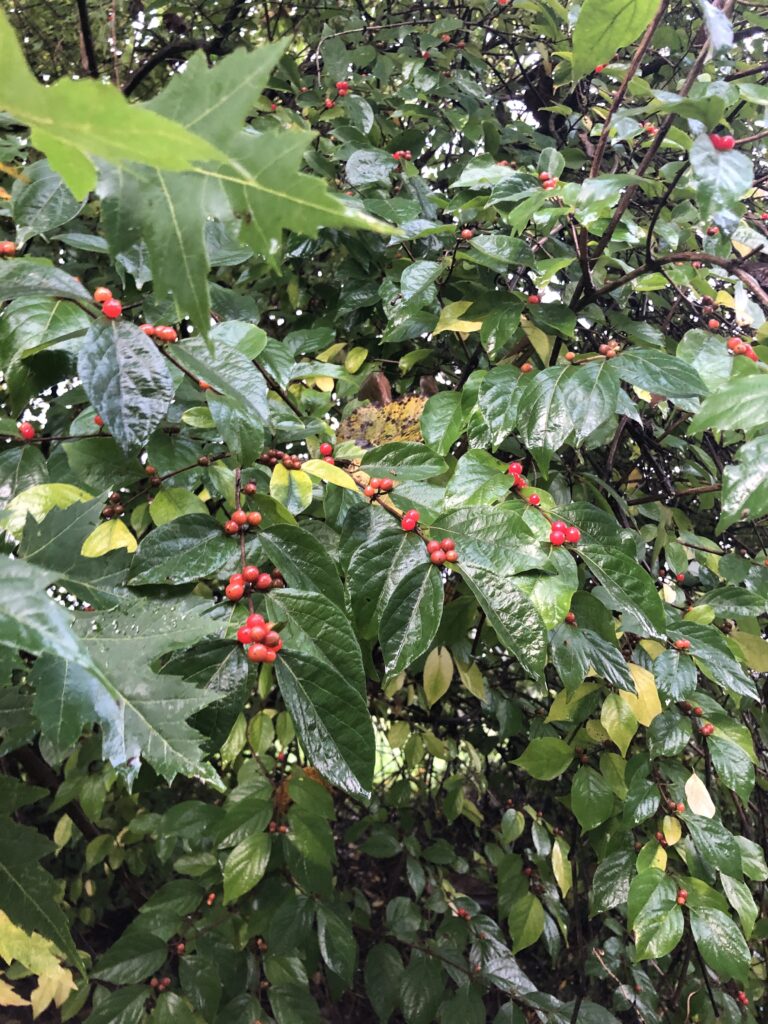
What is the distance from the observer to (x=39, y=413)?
139 centimetres

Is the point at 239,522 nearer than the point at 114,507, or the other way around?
the point at 239,522

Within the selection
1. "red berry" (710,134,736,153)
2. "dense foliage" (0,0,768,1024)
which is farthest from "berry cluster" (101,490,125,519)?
"red berry" (710,134,736,153)

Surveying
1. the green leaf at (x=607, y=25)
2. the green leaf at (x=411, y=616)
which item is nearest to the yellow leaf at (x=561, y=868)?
the green leaf at (x=411, y=616)

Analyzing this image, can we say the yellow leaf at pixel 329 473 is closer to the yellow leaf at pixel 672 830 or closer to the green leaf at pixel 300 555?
the green leaf at pixel 300 555

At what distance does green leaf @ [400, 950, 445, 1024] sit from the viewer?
1.41 metres

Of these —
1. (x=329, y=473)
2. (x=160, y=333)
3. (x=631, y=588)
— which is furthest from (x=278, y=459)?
(x=631, y=588)

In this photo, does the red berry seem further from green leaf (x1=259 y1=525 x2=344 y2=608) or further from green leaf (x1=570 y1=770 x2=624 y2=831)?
green leaf (x1=570 y1=770 x2=624 y2=831)

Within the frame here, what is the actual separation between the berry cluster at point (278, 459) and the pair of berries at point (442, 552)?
0.65ft

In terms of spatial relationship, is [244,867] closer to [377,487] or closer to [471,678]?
[471,678]

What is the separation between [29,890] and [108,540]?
0.34 metres

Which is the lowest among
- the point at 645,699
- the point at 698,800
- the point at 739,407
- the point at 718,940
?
the point at 718,940

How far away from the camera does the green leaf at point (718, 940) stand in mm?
903

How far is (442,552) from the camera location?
2.25 feet

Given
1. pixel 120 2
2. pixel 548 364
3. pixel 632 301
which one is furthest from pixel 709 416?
pixel 120 2
